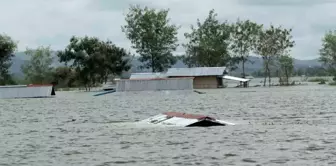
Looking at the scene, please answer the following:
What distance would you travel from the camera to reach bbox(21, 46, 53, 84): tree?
418 ft

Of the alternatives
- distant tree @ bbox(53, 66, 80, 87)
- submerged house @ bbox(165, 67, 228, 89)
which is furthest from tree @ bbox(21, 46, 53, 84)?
submerged house @ bbox(165, 67, 228, 89)

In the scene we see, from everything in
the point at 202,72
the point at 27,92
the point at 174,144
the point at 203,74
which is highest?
the point at 202,72

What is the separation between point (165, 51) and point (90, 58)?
12.6 m

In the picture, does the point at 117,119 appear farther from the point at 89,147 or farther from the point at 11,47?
the point at 11,47

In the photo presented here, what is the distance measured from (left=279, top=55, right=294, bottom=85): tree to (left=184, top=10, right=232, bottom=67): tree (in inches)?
367

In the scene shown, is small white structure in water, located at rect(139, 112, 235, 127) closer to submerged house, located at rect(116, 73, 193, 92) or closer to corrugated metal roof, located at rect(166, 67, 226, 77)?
submerged house, located at rect(116, 73, 193, 92)

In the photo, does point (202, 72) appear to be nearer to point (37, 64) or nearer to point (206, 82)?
point (206, 82)

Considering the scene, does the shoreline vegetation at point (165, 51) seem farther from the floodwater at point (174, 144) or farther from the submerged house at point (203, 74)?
the floodwater at point (174, 144)

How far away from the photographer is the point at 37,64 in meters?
130

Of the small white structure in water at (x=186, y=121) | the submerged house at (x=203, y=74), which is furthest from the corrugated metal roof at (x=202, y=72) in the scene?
the small white structure in water at (x=186, y=121)

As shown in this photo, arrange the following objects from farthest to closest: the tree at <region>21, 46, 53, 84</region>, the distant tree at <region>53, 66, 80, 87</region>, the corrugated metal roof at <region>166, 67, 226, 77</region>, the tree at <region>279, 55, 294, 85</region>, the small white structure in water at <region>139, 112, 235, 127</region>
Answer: the tree at <region>21, 46, 53, 84</region>, the distant tree at <region>53, 66, 80, 87</region>, the tree at <region>279, 55, 294, 85</region>, the corrugated metal roof at <region>166, 67, 226, 77</region>, the small white structure in water at <region>139, 112, 235, 127</region>

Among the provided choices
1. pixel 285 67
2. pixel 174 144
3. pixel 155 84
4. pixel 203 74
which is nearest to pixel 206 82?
pixel 203 74

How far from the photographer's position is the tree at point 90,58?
368 ft

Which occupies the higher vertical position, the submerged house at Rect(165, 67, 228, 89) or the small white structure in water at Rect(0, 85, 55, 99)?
the submerged house at Rect(165, 67, 228, 89)
